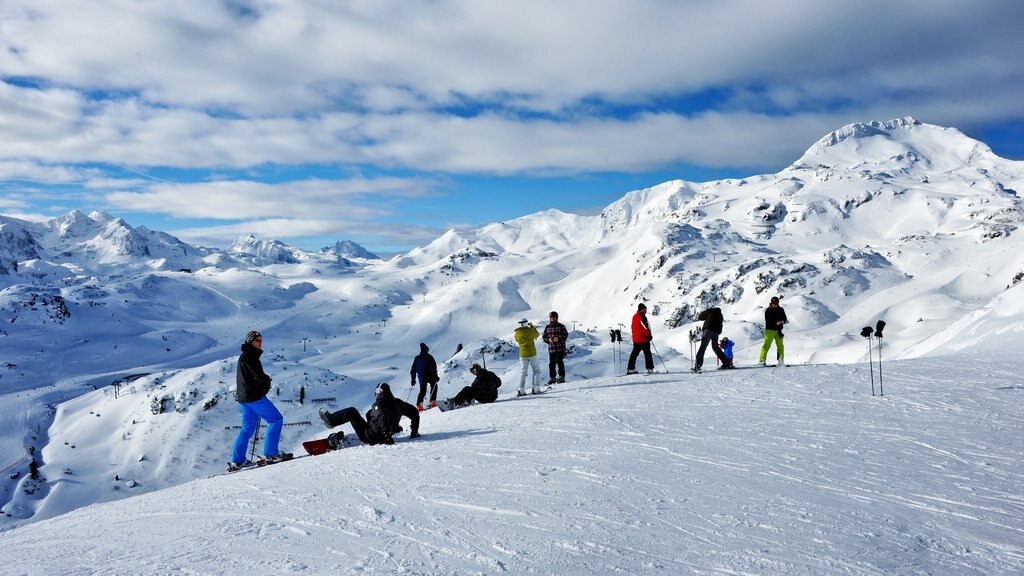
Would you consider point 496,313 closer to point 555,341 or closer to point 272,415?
point 555,341

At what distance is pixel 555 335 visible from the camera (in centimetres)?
1677

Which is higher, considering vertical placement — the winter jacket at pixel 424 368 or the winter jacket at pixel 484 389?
the winter jacket at pixel 424 368

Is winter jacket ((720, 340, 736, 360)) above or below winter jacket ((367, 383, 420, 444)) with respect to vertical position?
above

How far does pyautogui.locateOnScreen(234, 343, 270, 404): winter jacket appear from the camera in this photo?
995 centimetres

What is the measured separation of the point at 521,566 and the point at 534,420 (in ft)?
23.1

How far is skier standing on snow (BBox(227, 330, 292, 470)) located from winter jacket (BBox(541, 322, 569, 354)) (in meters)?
8.19

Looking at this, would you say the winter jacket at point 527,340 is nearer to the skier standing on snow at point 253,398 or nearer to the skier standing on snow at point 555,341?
the skier standing on snow at point 555,341

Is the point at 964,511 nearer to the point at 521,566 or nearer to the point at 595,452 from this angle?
the point at 595,452

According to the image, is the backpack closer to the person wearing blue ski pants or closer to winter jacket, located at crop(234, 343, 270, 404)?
the person wearing blue ski pants

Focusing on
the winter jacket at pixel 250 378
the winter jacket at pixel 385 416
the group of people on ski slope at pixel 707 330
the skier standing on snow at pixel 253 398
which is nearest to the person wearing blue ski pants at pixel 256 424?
the skier standing on snow at pixel 253 398

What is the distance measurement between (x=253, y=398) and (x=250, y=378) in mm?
364

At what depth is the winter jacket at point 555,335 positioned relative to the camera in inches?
654

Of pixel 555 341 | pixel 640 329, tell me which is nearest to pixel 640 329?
pixel 640 329

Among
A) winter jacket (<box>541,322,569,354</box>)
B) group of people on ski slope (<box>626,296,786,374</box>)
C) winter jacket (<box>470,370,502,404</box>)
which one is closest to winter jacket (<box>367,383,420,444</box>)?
winter jacket (<box>470,370,502,404</box>)
